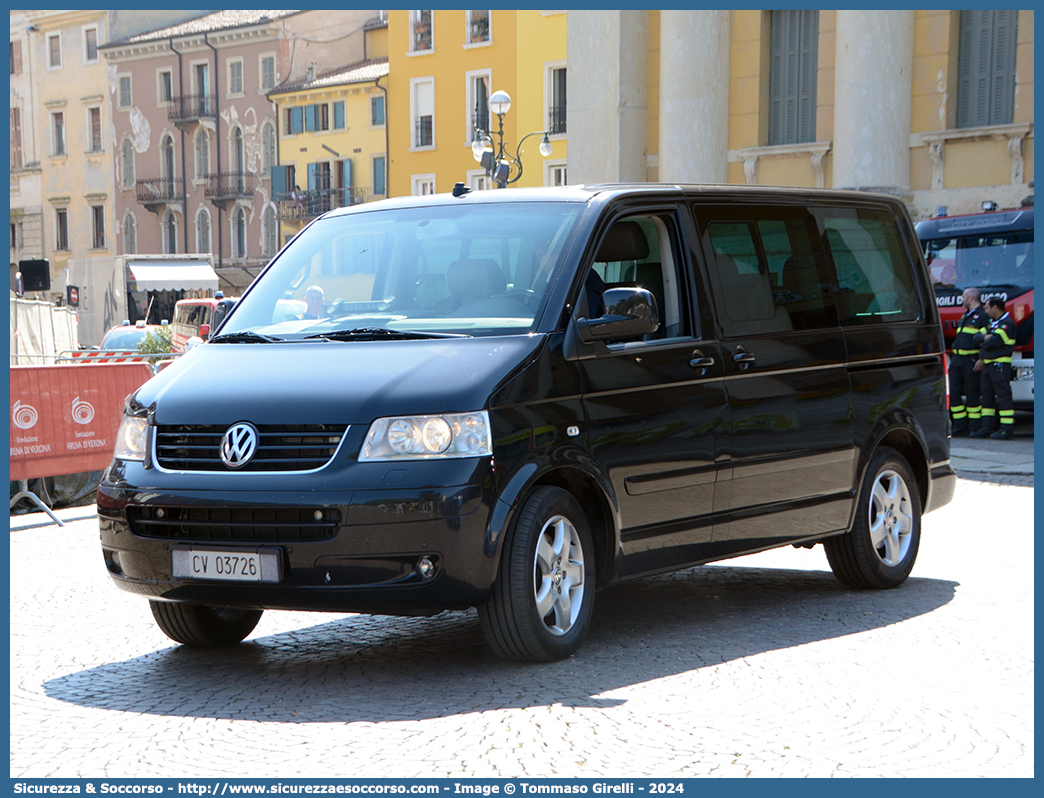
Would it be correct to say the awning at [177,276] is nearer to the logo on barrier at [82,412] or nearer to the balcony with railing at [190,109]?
the balcony with railing at [190,109]

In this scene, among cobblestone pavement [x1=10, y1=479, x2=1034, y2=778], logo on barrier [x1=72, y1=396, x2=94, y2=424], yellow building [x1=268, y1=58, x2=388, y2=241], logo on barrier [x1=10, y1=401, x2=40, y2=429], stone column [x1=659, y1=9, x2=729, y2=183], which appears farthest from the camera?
yellow building [x1=268, y1=58, x2=388, y2=241]

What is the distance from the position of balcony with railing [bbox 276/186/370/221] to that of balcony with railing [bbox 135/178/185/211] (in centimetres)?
894

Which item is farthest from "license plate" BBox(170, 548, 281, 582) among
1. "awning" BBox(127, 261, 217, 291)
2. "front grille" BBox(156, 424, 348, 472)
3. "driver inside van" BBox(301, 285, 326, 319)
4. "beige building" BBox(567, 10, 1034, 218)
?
"awning" BBox(127, 261, 217, 291)

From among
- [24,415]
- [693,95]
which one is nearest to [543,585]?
[24,415]

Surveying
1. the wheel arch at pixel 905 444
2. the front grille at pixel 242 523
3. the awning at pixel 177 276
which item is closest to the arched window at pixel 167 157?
the awning at pixel 177 276

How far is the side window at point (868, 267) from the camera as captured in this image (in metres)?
8.24

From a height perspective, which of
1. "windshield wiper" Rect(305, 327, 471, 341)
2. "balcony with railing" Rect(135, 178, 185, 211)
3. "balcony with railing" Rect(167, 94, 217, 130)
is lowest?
"windshield wiper" Rect(305, 327, 471, 341)

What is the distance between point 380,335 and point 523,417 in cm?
79

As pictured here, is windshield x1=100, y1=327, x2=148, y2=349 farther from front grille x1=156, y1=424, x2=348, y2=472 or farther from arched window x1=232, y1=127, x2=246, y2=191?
arched window x1=232, y1=127, x2=246, y2=191

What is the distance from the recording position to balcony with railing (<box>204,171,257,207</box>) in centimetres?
7250

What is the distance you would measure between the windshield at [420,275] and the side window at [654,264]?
0.31 meters

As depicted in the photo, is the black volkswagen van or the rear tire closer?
the black volkswagen van

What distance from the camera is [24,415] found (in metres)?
11.9

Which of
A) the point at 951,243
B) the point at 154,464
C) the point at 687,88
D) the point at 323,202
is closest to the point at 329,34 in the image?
the point at 323,202
